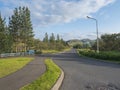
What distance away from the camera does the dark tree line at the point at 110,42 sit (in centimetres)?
7762

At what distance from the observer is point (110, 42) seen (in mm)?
80062

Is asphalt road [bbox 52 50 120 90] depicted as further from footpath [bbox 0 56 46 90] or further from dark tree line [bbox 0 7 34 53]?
dark tree line [bbox 0 7 34 53]

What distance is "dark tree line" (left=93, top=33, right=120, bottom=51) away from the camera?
3056 inches

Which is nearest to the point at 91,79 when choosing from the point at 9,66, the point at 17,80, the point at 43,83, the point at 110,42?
the point at 43,83

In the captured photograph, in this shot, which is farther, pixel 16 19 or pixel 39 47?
pixel 39 47

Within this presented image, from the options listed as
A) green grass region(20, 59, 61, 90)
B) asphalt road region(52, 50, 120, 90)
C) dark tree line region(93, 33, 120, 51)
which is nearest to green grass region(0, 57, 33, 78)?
green grass region(20, 59, 61, 90)

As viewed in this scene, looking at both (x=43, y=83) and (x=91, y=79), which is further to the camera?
(x=91, y=79)

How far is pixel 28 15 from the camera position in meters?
88.6

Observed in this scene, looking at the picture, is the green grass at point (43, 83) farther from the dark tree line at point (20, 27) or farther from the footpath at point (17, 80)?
the dark tree line at point (20, 27)

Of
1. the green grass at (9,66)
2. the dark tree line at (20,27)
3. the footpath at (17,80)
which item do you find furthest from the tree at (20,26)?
the footpath at (17,80)

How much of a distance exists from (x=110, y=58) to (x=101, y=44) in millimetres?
46874

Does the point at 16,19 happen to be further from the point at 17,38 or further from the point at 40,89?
the point at 40,89

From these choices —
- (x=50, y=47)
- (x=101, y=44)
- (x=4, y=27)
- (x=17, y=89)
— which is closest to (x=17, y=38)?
(x=4, y=27)

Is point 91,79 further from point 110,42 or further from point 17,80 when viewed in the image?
point 110,42
